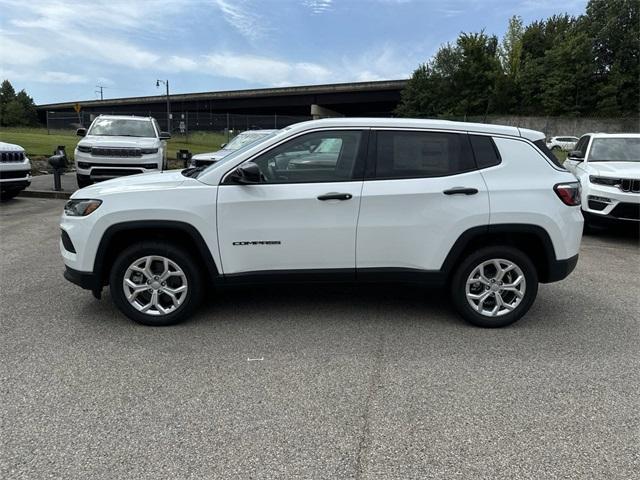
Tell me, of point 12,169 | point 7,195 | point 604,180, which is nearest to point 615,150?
point 604,180

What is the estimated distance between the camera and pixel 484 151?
4438 millimetres

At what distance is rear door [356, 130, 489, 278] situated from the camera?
4.27m

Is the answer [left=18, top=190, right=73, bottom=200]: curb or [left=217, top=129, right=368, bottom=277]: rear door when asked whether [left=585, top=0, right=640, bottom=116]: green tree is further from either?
[left=217, top=129, right=368, bottom=277]: rear door

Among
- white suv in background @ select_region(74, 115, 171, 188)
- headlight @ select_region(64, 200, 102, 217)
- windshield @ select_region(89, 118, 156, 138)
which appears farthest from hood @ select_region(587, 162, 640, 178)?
windshield @ select_region(89, 118, 156, 138)

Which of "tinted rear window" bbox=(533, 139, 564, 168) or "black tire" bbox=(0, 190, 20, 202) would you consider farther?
"black tire" bbox=(0, 190, 20, 202)

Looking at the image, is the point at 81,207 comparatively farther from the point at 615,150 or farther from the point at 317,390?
the point at 615,150

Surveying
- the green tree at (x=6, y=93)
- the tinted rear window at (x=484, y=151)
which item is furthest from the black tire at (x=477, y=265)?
the green tree at (x=6, y=93)

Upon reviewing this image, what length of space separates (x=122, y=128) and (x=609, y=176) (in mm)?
10651

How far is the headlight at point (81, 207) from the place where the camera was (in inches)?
166

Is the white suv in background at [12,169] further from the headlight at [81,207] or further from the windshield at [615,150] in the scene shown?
the windshield at [615,150]

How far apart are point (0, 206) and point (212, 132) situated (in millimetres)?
30512

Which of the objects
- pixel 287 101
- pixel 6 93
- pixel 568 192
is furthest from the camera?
pixel 6 93

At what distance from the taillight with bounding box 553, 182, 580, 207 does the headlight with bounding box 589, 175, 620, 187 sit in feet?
14.2

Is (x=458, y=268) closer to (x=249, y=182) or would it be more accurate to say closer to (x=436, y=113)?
(x=249, y=182)
